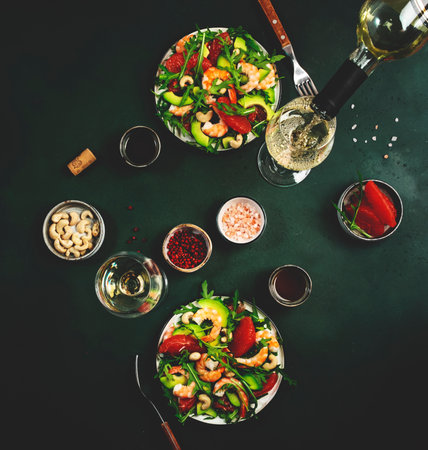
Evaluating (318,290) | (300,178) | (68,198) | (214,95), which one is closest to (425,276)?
(318,290)

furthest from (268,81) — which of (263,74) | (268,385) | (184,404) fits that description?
(184,404)

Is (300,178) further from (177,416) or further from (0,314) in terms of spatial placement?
(0,314)

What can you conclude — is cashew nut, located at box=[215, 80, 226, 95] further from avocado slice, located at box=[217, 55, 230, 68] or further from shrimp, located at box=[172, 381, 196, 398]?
shrimp, located at box=[172, 381, 196, 398]

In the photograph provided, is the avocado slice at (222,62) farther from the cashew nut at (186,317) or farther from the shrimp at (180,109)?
the cashew nut at (186,317)

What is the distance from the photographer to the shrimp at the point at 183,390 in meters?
1.66

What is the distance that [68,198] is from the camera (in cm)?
190

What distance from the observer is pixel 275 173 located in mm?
1900

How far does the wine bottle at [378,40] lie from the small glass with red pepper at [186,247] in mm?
829

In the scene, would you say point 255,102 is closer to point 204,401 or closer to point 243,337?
point 243,337

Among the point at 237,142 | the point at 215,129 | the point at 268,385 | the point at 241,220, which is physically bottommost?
the point at 268,385

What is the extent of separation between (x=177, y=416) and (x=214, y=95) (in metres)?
1.42

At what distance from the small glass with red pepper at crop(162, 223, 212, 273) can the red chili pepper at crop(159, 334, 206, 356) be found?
0.31m

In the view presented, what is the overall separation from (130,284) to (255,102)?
3.30 ft

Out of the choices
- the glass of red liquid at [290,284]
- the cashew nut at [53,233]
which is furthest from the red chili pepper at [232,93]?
the cashew nut at [53,233]
